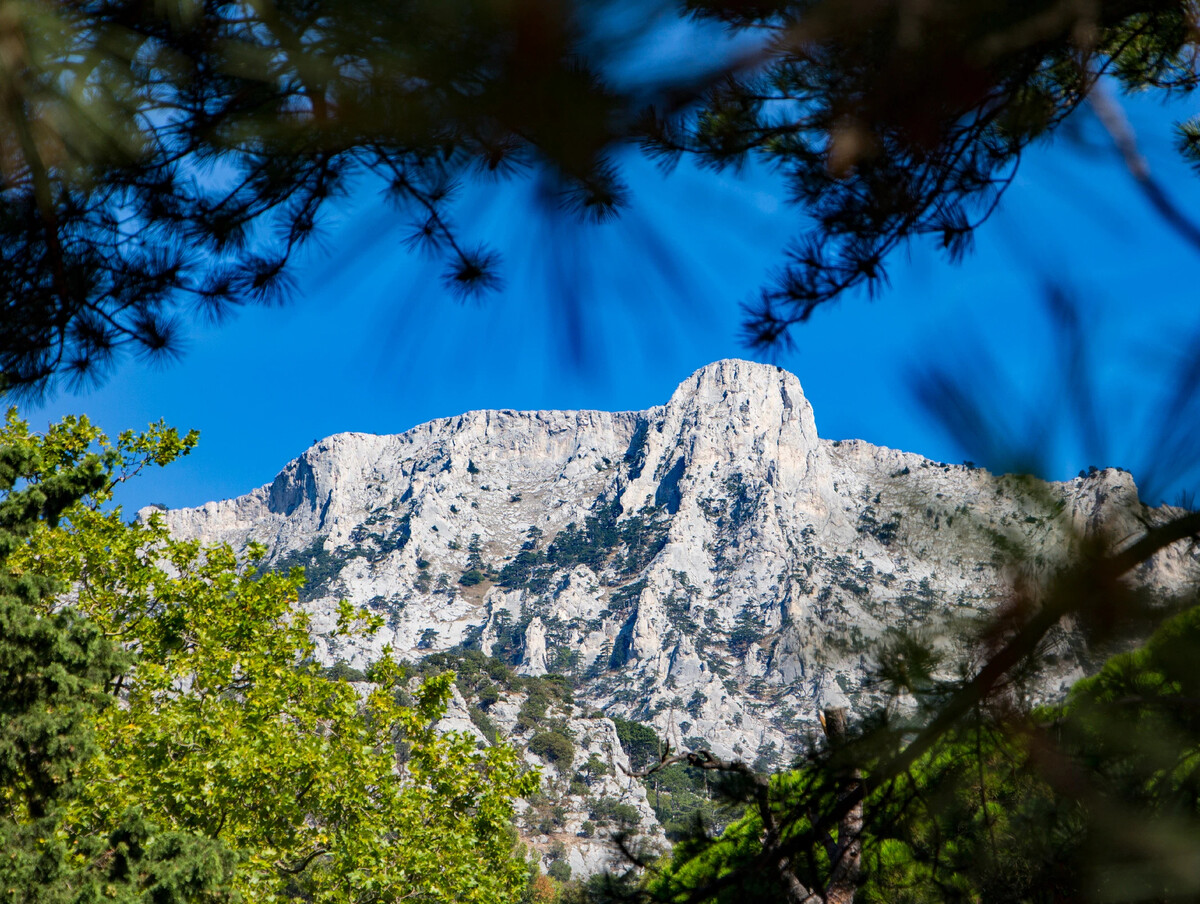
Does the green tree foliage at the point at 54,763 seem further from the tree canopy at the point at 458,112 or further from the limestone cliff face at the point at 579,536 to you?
the limestone cliff face at the point at 579,536

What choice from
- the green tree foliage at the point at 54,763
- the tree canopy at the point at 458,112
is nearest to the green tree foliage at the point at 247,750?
the green tree foliage at the point at 54,763

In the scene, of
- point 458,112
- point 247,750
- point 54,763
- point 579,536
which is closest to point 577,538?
point 579,536

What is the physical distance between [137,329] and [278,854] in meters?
7.67

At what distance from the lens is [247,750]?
8109 millimetres

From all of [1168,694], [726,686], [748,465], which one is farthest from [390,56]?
[748,465]

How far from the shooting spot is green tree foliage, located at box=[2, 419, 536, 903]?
8.08 metres

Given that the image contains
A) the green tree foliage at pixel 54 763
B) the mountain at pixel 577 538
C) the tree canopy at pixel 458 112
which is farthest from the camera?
the mountain at pixel 577 538

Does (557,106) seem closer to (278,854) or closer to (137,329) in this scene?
(137,329)

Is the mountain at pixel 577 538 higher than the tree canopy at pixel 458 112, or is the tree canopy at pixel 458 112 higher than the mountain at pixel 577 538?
the mountain at pixel 577 538

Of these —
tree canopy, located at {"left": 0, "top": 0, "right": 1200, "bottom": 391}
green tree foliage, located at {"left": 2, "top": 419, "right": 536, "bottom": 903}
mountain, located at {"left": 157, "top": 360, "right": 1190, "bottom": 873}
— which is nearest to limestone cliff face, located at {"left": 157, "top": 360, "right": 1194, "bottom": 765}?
mountain, located at {"left": 157, "top": 360, "right": 1190, "bottom": 873}

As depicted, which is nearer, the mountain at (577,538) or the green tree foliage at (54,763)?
the green tree foliage at (54,763)

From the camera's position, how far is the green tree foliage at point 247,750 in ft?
26.5

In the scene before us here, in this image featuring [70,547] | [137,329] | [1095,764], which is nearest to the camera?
[1095,764]

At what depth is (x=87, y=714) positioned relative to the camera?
719 centimetres
